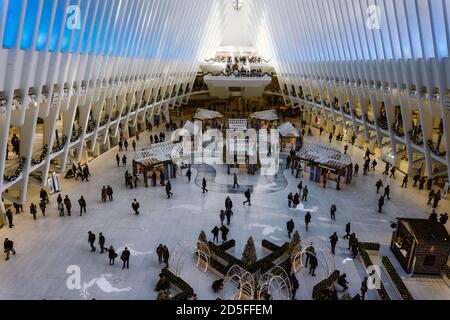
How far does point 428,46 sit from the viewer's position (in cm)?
1745

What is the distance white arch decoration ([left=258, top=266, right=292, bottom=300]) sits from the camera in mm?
12180

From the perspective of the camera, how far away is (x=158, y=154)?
2492 cm

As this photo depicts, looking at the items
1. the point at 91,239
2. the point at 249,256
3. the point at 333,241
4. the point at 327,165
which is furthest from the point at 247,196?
the point at 91,239

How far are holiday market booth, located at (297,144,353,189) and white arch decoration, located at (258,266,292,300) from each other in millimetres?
11940

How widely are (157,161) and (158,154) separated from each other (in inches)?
39.3

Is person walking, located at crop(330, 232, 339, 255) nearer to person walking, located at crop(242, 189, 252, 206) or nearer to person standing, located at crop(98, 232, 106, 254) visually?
person walking, located at crop(242, 189, 252, 206)

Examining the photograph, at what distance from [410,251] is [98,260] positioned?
12.1m

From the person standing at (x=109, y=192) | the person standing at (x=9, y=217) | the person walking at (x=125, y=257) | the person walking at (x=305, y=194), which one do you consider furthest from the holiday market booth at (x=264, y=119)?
the person walking at (x=125, y=257)

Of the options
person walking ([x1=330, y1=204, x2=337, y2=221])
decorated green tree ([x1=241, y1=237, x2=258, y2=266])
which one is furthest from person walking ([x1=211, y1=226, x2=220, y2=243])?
person walking ([x1=330, y1=204, x2=337, y2=221])

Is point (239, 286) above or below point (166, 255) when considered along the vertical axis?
below

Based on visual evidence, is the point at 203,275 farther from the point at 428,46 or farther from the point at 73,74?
the point at 428,46

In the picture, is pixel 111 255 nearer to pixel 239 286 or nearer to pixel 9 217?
pixel 239 286

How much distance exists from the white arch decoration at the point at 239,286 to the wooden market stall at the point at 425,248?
6.48m

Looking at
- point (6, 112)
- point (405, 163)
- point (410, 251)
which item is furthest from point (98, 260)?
point (405, 163)
